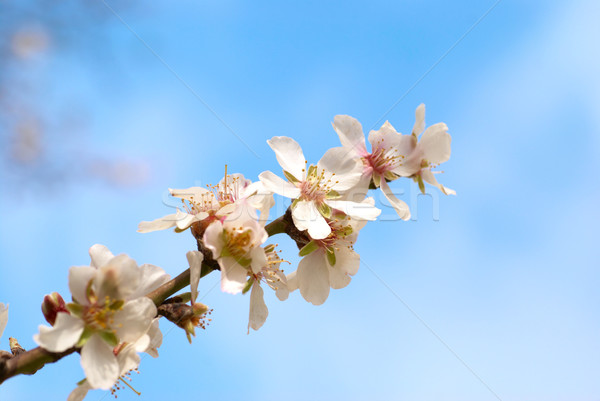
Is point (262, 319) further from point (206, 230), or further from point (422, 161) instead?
point (422, 161)

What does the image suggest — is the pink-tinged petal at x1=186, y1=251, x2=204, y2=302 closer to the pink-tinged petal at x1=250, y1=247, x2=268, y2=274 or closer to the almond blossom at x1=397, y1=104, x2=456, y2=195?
the pink-tinged petal at x1=250, y1=247, x2=268, y2=274

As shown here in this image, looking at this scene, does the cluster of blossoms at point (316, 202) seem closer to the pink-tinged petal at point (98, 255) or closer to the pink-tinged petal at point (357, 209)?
the pink-tinged petal at point (357, 209)

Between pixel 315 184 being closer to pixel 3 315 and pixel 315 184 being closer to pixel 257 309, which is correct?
pixel 257 309

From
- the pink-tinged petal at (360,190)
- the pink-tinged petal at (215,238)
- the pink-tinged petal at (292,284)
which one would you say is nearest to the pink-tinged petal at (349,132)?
the pink-tinged petal at (360,190)

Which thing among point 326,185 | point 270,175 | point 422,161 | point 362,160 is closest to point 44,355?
point 270,175

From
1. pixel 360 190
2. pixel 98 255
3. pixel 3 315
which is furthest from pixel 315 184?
pixel 3 315

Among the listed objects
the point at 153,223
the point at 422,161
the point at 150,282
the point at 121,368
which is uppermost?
the point at 422,161
